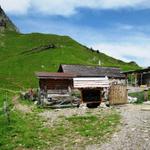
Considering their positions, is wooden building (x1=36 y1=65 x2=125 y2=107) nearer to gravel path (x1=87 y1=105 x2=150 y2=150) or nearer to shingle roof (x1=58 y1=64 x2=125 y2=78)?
gravel path (x1=87 y1=105 x2=150 y2=150)

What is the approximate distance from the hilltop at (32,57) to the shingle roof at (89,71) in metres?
11.3

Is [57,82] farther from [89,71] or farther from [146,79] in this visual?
[146,79]

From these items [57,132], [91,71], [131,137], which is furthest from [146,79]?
[131,137]

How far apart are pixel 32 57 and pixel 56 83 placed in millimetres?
76981

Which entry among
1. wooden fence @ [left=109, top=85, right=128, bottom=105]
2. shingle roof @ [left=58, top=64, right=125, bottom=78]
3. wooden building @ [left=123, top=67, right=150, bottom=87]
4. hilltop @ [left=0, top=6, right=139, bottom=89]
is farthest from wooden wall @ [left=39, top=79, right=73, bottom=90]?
wooden building @ [left=123, top=67, right=150, bottom=87]

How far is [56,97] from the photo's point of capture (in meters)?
52.6

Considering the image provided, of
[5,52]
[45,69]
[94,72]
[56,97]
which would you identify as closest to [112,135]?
[56,97]

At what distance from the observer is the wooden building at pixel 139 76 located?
10067 cm

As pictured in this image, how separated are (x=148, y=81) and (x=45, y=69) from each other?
30.8 metres

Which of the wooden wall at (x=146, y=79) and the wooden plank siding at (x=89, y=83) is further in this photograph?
the wooden wall at (x=146, y=79)

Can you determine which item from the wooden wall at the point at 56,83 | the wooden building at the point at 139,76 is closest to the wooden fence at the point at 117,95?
the wooden wall at the point at 56,83

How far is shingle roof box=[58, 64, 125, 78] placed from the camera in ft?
295

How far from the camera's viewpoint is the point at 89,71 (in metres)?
93.0

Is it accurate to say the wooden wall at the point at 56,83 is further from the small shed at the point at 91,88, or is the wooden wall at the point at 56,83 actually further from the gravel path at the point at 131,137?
the gravel path at the point at 131,137
